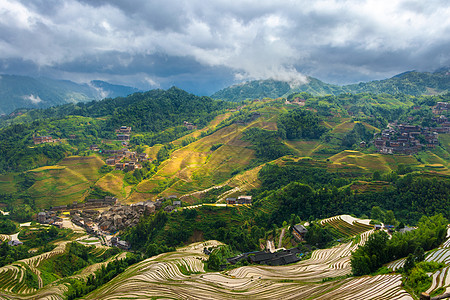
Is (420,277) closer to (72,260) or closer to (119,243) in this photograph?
(72,260)

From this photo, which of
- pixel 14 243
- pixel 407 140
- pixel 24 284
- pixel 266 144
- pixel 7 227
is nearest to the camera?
pixel 24 284

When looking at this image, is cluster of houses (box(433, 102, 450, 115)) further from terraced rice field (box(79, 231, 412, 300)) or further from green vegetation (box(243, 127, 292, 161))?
terraced rice field (box(79, 231, 412, 300))

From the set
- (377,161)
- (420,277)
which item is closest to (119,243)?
(420,277)

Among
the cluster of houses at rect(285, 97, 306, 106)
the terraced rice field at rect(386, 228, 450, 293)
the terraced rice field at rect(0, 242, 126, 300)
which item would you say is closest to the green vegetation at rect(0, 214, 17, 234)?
the terraced rice field at rect(0, 242, 126, 300)

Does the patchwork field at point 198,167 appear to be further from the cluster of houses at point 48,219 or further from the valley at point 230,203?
the cluster of houses at point 48,219

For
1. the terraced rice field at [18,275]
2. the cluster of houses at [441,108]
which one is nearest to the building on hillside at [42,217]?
the terraced rice field at [18,275]
